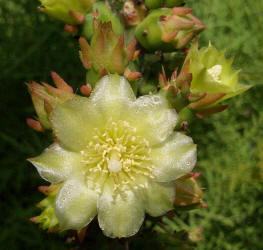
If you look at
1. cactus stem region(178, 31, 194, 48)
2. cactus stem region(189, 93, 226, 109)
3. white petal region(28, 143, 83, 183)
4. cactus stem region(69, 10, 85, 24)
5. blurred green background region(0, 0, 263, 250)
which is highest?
cactus stem region(69, 10, 85, 24)

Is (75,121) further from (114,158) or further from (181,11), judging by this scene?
(181,11)

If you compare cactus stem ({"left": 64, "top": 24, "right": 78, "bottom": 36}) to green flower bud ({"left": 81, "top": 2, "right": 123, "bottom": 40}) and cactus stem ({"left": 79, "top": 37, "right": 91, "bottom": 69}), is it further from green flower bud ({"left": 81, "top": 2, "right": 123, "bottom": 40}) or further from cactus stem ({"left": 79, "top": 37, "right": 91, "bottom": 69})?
cactus stem ({"left": 79, "top": 37, "right": 91, "bottom": 69})

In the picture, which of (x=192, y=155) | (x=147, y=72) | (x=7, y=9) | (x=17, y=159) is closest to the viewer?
(x=192, y=155)

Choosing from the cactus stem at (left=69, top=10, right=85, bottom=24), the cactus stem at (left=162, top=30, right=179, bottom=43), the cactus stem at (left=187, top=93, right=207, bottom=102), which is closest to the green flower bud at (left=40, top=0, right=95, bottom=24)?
the cactus stem at (left=69, top=10, right=85, bottom=24)

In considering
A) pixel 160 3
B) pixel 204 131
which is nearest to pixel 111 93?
pixel 160 3

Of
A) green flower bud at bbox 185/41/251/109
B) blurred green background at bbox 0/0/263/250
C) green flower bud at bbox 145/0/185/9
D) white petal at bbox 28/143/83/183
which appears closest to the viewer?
white petal at bbox 28/143/83/183

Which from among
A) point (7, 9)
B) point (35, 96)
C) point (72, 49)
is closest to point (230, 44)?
point (72, 49)

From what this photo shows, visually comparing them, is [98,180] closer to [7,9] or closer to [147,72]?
[147,72]
